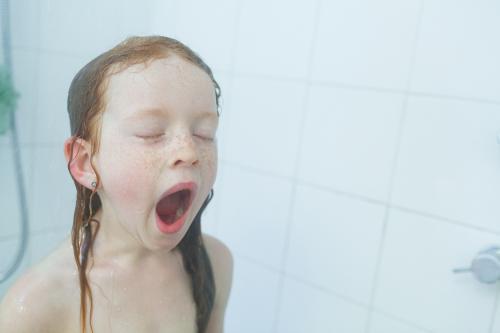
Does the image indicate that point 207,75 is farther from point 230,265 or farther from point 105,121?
point 230,265

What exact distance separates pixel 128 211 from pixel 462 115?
0.63 m

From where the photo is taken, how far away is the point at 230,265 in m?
0.88

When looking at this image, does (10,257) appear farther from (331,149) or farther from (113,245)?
(331,149)

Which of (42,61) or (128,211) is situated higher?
(42,61)

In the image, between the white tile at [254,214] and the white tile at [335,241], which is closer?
the white tile at [335,241]

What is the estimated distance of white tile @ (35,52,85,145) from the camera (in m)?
0.96


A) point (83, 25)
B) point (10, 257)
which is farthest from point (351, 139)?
point (10, 257)

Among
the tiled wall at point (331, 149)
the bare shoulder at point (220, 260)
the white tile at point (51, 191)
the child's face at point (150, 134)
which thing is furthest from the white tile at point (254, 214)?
the child's face at point (150, 134)

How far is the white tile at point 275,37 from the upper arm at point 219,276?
1.44 feet

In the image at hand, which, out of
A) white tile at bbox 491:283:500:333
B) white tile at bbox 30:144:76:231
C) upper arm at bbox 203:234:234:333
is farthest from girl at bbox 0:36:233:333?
white tile at bbox 491:283:500:333

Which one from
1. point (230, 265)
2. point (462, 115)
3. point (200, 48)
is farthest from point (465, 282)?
point (200, 48)

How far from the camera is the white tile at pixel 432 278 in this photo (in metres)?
0.84

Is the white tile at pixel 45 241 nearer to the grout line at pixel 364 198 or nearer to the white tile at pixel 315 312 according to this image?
the grout line at pixel 364 198

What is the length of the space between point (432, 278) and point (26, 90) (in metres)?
0.94
